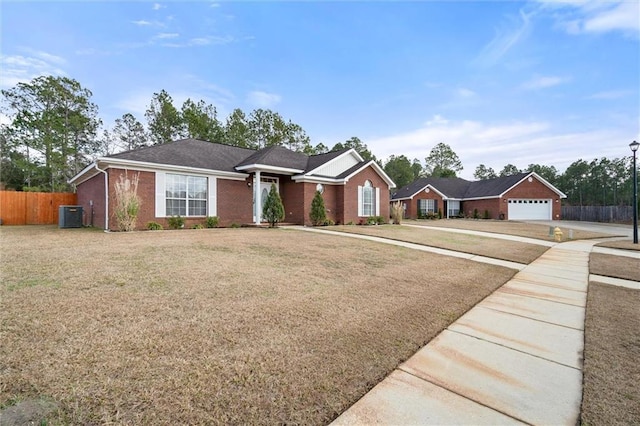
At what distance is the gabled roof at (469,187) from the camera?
107 ft

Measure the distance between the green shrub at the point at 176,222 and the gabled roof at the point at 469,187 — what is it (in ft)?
87.9

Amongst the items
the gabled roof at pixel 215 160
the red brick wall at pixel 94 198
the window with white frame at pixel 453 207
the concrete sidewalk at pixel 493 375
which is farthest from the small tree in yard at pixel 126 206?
the window with white frame at pixel 453 207

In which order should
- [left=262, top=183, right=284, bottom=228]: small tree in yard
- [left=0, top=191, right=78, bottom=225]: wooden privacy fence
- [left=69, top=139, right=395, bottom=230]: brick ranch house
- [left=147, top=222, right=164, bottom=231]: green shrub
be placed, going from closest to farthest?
1. [left=147, top=222, right=164, bottom=231]: green shrub
2. [left=69, top=139, right=395, bottom=230]: brick ranch house
3. [left=262, top=183, right=284, bottom=228]: small tree in yard
4. [left=0, top=191, right=78, bottom=225]: wooden privacy fence

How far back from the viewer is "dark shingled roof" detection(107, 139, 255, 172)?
533 inches

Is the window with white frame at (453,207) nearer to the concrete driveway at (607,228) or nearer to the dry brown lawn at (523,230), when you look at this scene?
the concrete driveway at (607,228)

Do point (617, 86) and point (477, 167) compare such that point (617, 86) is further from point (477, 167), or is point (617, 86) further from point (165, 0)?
point (477, 167)

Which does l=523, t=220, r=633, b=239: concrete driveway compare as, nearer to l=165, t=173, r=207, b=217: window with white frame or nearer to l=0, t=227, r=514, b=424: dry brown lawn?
l=0, t=227, r=514, b=424: dry brown lawn

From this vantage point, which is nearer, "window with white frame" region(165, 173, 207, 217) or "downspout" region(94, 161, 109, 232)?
"downspout" region(94, 161, 109, 232)

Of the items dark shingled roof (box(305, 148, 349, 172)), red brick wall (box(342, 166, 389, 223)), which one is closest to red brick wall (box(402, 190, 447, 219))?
red brick wall (box(342, 166, 389, 223))

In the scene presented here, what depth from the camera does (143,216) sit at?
1309 centimetres

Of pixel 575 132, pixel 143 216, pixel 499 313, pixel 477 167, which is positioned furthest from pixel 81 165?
pixel 477 167

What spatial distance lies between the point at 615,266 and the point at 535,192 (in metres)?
29.0

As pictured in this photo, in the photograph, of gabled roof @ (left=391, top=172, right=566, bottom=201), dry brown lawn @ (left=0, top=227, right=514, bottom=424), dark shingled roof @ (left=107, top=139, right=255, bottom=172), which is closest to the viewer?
dry brown lawn @ (left=0, top=227, right=514, bottom=424)

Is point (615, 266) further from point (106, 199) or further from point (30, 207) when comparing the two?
point (30, 207)
